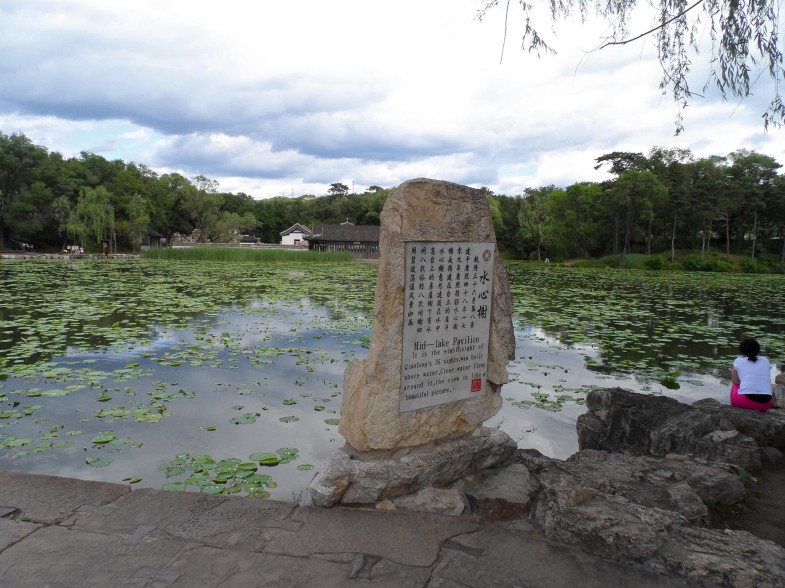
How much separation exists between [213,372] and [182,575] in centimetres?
411

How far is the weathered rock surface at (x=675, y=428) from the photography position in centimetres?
361

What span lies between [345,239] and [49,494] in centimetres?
4153

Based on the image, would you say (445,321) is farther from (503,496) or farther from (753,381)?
(753,381)

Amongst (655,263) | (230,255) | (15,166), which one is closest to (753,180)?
(655,263)

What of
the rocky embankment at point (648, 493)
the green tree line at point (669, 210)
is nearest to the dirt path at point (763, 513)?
the rocky embankment at point (648, 493)

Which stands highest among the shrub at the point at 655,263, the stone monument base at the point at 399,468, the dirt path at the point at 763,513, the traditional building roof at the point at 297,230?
the traditional building roof at the point at 297,230

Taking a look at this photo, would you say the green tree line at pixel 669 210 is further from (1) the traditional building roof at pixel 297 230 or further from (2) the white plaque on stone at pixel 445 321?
(2) the white plaque on stone at pixel 445 321

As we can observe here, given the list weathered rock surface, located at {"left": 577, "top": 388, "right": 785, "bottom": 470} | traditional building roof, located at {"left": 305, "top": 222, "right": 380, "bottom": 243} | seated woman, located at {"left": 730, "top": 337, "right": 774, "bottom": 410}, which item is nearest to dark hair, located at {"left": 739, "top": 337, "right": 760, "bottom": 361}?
seated woman, located at {"left": 730, "top": 337, "right": 774, "bottom": 410}

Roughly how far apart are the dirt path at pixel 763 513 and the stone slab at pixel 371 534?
63.4 inches

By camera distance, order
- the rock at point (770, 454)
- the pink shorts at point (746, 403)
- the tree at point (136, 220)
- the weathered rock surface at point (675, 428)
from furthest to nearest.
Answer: the tree at point (136, 220) < the pink shorts at point (746, 403) < the rock at point (770, 454) < the weathered rock surface at point (675, 428)

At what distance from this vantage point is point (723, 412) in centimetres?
411

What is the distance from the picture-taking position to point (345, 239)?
4372cm

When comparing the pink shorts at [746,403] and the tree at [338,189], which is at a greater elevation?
the tree at [338,189]

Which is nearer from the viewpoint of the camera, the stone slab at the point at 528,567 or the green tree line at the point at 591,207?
the stone slab at the point at 528,567
